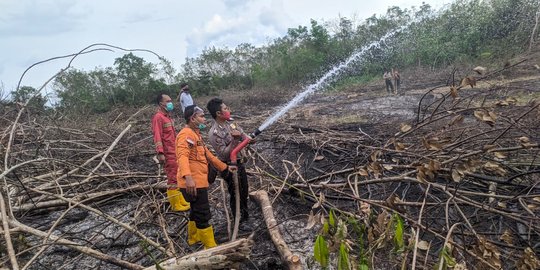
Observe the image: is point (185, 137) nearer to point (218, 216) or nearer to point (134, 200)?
point (218, 216)

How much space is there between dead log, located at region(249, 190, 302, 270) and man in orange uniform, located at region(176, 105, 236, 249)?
0.58 metres

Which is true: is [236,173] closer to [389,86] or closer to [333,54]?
[389,86]

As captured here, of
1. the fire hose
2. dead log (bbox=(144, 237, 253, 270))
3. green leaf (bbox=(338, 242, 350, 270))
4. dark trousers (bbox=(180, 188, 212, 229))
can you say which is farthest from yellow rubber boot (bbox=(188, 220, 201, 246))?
green leaf (bbox=(338, 242, 350, 270))

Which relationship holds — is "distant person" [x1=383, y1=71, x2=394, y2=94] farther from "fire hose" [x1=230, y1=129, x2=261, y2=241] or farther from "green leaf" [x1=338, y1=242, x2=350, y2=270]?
"green leaf" [x1=338, y1=242, x2=350, y2=270]

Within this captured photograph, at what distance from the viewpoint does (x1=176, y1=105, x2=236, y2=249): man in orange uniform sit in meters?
3.21

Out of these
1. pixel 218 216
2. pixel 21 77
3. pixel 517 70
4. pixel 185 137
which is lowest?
pixel 517 70

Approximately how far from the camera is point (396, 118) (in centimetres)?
842

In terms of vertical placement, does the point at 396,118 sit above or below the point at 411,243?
Result: below

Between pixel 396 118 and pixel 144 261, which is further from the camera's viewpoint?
Answer: pixel 396 118

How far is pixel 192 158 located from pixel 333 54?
71.0 feet

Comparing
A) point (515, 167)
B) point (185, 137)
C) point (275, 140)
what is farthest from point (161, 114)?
point (515, 167)

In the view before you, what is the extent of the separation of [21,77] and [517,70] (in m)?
16.2

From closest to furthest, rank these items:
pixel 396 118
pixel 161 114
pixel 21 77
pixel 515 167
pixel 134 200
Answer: pixel 21 77 → pixel 515 167 → pixel 161 114 → pixel 134 200 → pixel 396 118

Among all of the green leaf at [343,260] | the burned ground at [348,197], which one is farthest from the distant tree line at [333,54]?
the green leaf at [343,260]
